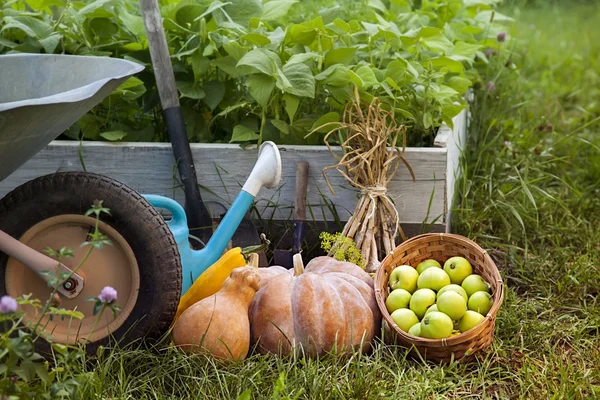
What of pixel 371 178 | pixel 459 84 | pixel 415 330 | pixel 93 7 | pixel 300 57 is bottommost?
pixel 415 330

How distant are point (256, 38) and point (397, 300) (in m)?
0.93

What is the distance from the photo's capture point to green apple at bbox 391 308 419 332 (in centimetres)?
214

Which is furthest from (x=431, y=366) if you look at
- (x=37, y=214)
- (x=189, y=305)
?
(x=37, y=214)

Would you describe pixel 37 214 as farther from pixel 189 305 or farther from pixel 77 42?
pixel 77 42

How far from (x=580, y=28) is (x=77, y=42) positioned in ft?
14.9

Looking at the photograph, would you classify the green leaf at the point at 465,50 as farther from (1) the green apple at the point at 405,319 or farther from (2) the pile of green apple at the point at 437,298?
(1) the green apple at the point at 405,319

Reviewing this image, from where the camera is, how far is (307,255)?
2645 millimetres

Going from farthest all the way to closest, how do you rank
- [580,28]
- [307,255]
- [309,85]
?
[580,28], [307,255], [309,85]

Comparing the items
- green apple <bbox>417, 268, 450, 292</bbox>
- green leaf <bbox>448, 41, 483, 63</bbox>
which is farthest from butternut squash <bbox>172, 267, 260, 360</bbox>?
green leaf <bbox>448, 41, 483, 63</bbox>

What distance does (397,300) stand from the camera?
7.18 ft

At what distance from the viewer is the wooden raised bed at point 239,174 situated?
259 centimetres

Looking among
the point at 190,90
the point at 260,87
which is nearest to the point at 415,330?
the point at 260,87

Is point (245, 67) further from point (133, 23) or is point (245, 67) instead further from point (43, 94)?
point (43, 94)

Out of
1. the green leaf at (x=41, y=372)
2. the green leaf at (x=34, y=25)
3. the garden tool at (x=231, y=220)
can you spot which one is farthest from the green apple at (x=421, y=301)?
the green leaf at (x=34, y=25)
